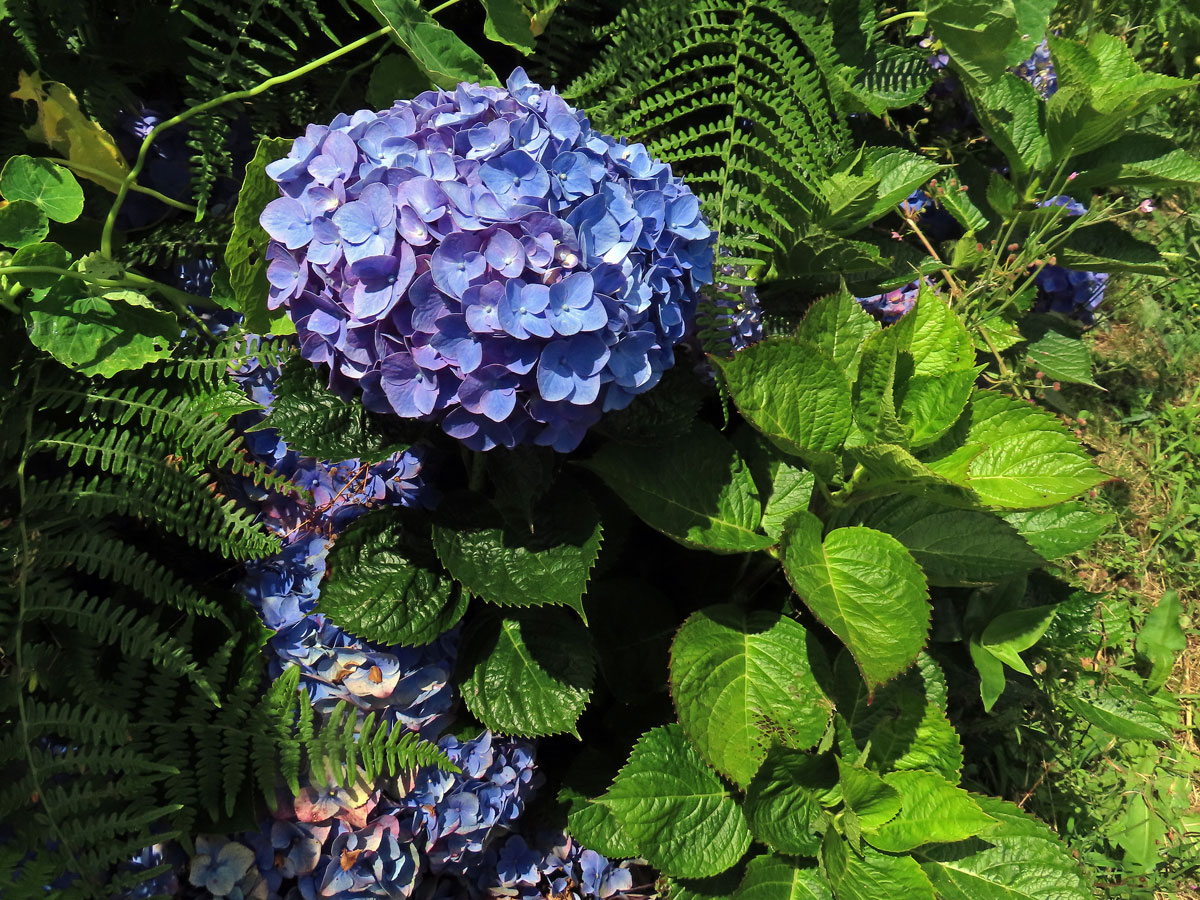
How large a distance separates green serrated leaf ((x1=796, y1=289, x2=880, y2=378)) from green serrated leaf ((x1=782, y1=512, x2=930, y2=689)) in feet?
1.35

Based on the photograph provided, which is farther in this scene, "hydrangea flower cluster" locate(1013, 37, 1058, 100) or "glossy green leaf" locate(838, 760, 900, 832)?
"hydrangea flower cluster" locate(1013, 37, 1058, 100)

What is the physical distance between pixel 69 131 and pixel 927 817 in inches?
82.5

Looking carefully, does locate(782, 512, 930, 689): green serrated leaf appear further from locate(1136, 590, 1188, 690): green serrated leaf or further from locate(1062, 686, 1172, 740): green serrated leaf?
locate(1136, 590, 1188, 690): green serrated leaf

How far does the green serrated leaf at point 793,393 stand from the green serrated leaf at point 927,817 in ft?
2.27

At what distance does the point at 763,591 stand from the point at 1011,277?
3.45 feet

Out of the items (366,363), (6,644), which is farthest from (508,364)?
(6,644)

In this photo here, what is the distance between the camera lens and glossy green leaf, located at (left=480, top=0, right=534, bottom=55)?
1.70 metres

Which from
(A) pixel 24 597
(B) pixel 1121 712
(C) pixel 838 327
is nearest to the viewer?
(A) pixel 24 597

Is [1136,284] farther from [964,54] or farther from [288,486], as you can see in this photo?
[288,486]

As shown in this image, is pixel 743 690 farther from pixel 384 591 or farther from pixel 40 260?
pixel 40 260

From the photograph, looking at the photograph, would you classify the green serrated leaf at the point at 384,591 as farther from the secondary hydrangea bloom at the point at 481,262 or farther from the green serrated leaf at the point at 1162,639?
the green serrated leaf at the point at 1162,639

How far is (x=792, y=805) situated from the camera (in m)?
1.78

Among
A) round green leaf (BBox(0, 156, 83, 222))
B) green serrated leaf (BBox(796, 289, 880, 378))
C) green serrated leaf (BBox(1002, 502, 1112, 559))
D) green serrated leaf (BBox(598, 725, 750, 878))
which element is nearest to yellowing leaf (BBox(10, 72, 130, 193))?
round green leaf (BBox(0, 156, 83, 222))

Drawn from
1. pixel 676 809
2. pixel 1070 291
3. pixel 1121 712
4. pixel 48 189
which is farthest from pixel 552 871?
pixel 1070 291
